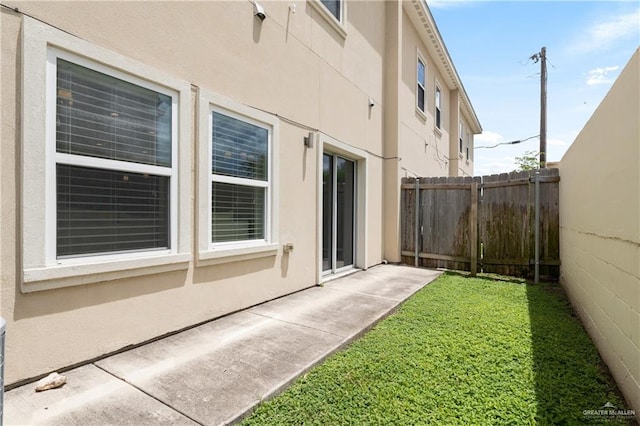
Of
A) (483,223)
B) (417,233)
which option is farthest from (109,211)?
(483,223)

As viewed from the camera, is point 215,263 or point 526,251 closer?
point 215,263

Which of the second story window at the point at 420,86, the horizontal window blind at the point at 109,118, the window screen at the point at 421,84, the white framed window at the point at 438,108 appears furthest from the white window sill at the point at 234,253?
the white framed window at the point at 438,108

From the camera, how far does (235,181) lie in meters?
4.18

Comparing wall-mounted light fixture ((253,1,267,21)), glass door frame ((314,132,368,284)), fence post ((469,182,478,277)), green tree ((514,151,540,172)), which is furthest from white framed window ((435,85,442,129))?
green tree ((514,151,540,172))

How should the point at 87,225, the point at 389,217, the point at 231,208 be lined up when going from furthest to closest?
the point at 389,217 → the point at 231,208 → the point at 87,225

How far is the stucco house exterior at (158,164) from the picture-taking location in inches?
94.7

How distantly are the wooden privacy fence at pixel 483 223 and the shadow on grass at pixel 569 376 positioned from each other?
2.64 meters

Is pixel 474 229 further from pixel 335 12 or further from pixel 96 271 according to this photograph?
pixel 96 271

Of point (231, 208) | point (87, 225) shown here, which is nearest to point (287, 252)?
point (231, 208)

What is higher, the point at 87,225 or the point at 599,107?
the point at 599,107

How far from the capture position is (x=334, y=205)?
6.49 metres

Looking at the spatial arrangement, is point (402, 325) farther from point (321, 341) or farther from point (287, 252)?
point (287, 252)

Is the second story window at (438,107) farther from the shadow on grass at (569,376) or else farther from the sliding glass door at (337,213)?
the shadow on grass at (569,376)

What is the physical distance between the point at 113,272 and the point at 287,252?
2.51m
